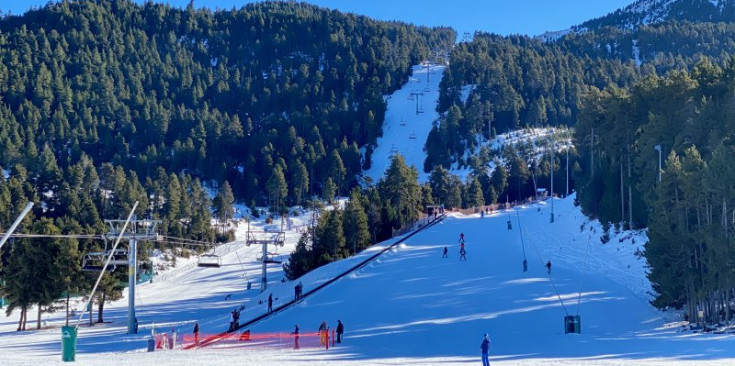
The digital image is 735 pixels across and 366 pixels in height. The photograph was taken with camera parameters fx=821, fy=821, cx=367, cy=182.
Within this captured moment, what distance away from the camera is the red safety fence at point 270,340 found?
29.9 m

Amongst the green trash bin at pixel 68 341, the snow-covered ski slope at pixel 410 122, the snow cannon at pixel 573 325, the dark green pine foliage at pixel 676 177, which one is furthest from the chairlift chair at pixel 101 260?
the snow-covered ski slope at pixel 410 122

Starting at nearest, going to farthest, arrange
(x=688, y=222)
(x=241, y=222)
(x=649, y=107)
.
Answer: (x=688, y=222) < (x=649, y=107) < (x=241, y=222)

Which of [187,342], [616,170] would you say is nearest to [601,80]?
[616,170]

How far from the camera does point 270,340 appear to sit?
32.0 meters

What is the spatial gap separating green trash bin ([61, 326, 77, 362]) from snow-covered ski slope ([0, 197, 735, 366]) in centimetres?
68

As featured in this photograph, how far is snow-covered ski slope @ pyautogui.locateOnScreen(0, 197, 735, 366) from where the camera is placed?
86.0ft

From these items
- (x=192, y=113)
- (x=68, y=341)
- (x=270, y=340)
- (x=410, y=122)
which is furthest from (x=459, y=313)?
(x=192, y=113)

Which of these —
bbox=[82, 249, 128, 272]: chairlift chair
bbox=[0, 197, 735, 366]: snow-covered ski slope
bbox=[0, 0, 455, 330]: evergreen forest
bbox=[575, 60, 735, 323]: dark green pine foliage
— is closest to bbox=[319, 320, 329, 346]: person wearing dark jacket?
bbox=[0, 197, 735, 366]: snow-covered ski slope

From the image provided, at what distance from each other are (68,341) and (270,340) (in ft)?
29.2

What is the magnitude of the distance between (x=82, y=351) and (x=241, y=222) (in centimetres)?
8246

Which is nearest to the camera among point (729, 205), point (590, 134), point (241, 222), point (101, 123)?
point (729, 205)

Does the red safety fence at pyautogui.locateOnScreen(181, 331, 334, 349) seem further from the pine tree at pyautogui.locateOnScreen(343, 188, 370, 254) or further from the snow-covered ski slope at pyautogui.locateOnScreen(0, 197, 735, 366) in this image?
the pine tree at pyautogui.locateOnScreen(343, 188, 370, 254)

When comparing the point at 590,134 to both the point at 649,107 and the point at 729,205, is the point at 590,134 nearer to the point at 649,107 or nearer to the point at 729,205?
the point at 649,107

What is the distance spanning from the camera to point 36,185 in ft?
354
